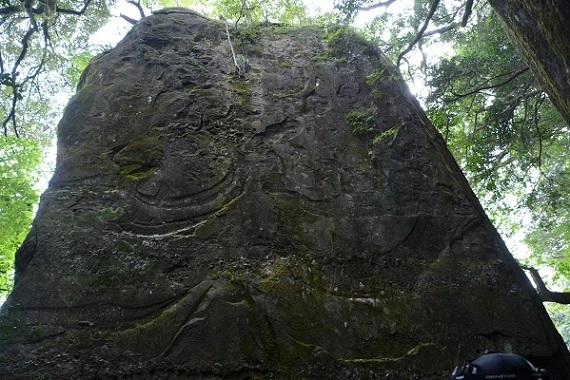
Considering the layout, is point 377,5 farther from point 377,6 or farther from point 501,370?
point 501,370

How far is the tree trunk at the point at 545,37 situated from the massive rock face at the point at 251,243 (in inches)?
62.6

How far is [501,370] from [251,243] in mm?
2828

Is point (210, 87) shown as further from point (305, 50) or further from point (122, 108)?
point (305, 50)

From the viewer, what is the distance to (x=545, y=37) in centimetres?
362

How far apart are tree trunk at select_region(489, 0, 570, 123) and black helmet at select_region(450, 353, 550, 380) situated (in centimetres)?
270

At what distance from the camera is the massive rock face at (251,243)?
3.58 meters

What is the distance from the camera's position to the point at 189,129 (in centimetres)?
516

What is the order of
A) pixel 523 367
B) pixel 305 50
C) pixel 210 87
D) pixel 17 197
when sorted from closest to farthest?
pixel 523 367 → pixel 210 87 → pixel 305 50 → pixel 17 197

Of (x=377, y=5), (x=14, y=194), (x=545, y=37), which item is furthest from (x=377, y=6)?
(x=14, y=194)

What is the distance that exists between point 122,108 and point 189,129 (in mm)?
843

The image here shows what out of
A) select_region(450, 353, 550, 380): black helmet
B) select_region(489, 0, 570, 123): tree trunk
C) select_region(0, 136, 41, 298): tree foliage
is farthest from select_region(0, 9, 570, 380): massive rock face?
select_region(0, 136, 41, 298): tree foliage

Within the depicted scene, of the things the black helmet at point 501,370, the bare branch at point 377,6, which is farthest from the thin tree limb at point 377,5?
the black helmet at point 501,370

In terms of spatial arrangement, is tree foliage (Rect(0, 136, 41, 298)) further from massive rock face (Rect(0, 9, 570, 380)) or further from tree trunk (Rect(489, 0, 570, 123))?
tree trunk (Rect(489, 0, 570, 123))

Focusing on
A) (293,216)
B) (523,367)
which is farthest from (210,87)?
(523,367)
